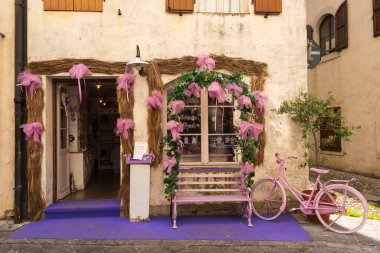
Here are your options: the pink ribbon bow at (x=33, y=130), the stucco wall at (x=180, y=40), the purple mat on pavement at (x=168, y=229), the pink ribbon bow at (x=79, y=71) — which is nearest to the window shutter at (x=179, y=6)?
the stucco wall at (x=180, y=40)

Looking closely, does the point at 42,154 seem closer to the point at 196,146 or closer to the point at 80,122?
the point at 80,122

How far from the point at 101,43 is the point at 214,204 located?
3.71 metres

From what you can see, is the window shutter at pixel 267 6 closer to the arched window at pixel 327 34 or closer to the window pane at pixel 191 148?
the window pane at pixel 191 148

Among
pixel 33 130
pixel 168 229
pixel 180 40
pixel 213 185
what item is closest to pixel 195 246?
pixel 168 229

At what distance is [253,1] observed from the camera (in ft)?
20.7

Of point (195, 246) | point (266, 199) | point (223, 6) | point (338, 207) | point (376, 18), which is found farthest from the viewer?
point (376, 18)

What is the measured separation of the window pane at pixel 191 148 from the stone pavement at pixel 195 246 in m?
1.91

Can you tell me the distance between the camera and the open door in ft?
21.8

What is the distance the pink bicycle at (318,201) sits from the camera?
5312mm

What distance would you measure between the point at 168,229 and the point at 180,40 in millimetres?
3438

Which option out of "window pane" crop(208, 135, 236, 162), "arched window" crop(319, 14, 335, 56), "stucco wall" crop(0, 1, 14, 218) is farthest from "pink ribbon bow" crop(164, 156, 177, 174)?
"arched window" crop(319, 14, 335, 56)

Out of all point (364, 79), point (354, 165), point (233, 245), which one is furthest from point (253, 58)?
point (354, 165)

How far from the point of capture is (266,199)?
602cm

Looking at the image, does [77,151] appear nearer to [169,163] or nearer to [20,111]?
[20,111]
